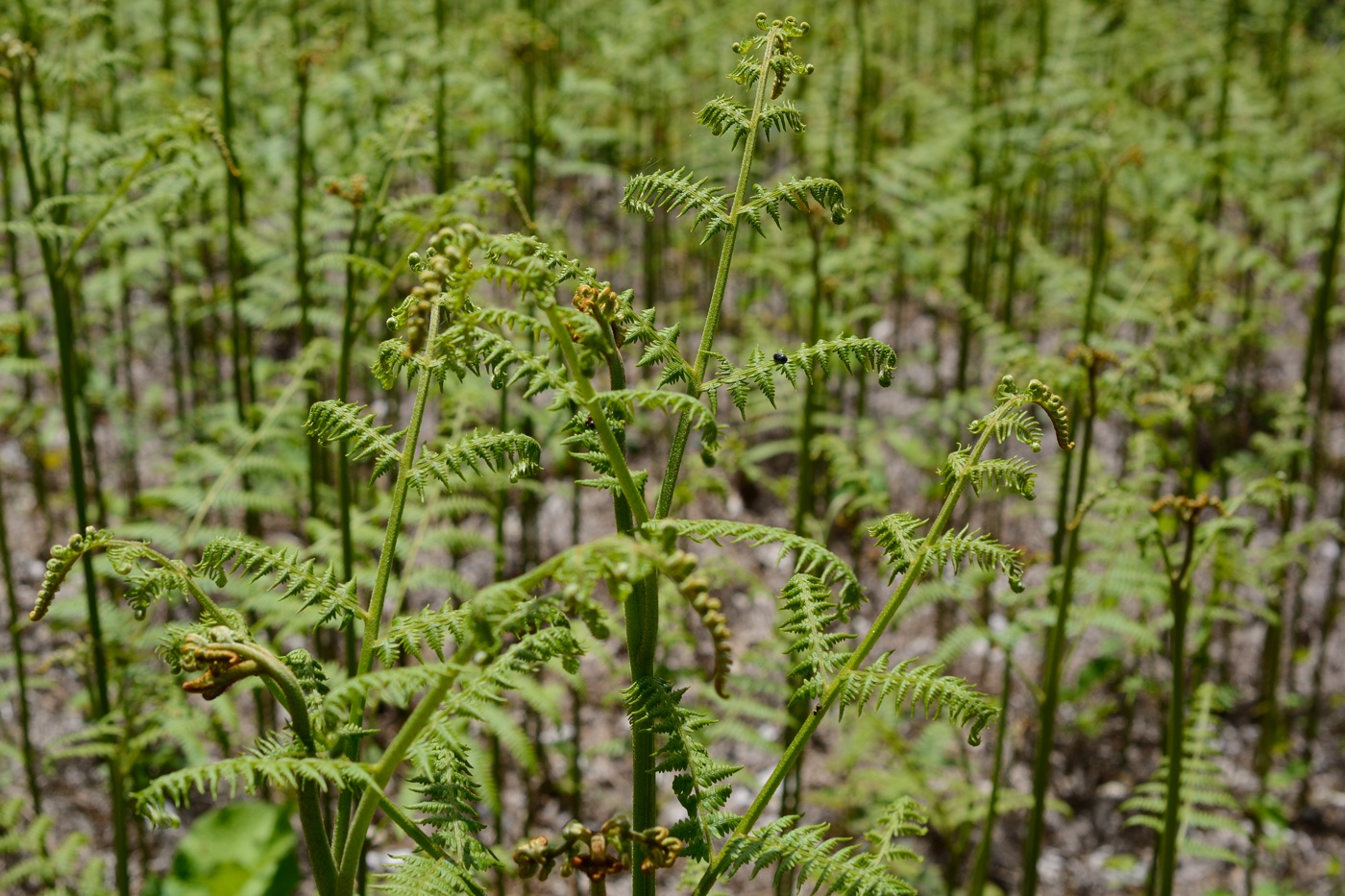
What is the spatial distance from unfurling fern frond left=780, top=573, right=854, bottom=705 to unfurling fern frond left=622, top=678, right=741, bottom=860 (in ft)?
0.39

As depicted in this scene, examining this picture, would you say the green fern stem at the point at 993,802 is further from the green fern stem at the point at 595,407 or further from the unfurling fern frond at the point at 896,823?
the green fern stem at the point at 595,407

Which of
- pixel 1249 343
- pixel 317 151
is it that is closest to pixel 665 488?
pixel 317 151

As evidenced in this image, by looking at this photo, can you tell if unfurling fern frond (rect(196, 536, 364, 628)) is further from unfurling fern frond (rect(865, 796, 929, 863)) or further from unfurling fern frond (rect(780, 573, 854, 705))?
unfurling fern frond (rect(865, 796, 929, 863))

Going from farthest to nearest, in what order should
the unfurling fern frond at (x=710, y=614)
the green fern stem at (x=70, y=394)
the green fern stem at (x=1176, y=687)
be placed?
the green fern stem at (x=70, y=394) < the green fern stem at (x=1176, y=687) < the unfurling fern frond at (x=710, y=614)

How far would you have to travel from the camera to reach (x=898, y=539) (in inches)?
49.3

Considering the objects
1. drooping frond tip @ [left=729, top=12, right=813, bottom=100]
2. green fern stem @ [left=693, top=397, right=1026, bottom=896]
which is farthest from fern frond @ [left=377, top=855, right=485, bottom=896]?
drooping frond tip @ [left=729, top=12, right=813, bottom=100]

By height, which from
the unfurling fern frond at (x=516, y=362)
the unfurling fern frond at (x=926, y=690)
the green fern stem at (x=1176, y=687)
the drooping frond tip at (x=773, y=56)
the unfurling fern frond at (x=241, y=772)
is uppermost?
the drooping frond tip at (x=773, y=56)

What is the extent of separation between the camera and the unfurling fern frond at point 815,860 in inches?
43.2

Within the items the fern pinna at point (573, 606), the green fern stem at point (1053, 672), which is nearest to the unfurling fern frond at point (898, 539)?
the fern pinna at point (573, 606)

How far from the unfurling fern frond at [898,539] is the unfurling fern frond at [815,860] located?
30 cm

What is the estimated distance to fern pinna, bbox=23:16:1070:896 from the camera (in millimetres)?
1048

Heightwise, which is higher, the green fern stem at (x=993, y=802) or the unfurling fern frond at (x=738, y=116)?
the unfurling fern frond at (x=738, y=116)

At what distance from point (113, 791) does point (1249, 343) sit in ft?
16.2

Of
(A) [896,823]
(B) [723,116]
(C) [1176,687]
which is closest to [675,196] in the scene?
(B) [723,116]
